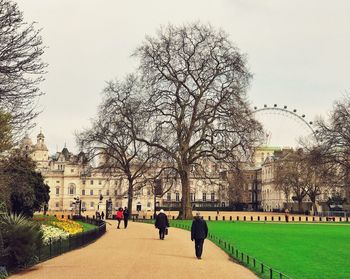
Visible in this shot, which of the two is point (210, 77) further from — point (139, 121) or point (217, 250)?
point (217, 250)

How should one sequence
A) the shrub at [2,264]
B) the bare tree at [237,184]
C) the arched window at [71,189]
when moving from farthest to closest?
the arched window at [71,189] < the bare tree at [237,184] < the shrub at [2,264]

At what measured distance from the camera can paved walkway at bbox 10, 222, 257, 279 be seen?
17438mm

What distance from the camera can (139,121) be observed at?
58.2 metres

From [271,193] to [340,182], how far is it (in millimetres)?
90350

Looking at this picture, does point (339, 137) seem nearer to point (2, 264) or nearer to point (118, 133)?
point (118, 133)

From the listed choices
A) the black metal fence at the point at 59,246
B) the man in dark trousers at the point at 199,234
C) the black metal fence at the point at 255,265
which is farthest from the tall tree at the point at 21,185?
the man in dark trousers at the point at 199,234

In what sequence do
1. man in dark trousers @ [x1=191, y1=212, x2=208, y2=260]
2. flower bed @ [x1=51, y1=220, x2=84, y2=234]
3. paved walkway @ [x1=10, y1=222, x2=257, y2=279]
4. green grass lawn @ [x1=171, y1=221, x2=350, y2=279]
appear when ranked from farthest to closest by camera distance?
flower bed @ [x1=51, y1=220, x2=84, y2=234] < man in dark trousers @ [x1=191, y1=212, x2=208, y2=260] < green grass lawn @ [x1=171, y1=221, x2=350, y2=279] < paved walkway @ [x1=10, y1=222, x2=257, y2=279]

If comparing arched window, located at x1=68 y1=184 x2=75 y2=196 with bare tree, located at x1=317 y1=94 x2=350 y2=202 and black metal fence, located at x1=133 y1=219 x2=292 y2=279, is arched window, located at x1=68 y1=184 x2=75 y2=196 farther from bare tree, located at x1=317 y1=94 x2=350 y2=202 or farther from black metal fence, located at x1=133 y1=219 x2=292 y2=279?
black metal fence, located at x1=133 y1=219 x2=292 y2=279

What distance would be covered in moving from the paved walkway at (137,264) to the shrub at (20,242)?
538 mm

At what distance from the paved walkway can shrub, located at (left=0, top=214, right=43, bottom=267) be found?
54cm

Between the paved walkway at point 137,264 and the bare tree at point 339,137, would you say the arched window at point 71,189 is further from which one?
the paved walkway at point 137,264

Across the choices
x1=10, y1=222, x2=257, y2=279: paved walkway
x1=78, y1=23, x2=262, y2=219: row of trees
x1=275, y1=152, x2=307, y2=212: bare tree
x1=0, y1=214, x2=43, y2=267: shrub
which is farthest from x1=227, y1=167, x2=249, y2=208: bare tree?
x1=275, y1=152, x2=307, y2=212: bare tree

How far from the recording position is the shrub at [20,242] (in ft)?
62.4

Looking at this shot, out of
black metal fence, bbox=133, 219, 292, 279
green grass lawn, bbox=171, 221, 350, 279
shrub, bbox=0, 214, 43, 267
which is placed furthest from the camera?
green grass lawn, bbox=171, 221, 350, 279
